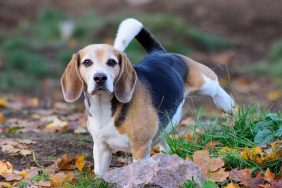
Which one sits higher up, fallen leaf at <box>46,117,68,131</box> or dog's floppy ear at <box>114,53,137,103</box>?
dog's floppy ear at <box>114,53,137,103</box>

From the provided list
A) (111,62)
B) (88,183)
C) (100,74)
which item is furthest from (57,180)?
(111,62)

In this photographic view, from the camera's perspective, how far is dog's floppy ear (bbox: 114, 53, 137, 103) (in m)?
5.32

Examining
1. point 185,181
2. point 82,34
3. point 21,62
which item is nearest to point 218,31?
point 82,34

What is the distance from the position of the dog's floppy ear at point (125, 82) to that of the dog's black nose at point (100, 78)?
22cm

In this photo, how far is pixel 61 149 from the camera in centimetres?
646

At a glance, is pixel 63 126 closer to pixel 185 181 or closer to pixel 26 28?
pixel 185 181

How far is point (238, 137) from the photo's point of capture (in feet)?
18.1

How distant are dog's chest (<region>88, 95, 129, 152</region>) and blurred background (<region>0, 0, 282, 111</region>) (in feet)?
12.4

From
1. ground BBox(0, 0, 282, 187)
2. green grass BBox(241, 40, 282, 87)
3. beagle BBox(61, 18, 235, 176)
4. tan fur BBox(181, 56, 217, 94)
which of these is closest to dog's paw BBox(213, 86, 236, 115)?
ground BBox(0, 0, 282, 187)

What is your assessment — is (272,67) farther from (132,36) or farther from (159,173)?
(159,173)

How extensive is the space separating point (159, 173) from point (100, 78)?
0.89m

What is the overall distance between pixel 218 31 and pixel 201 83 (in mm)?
11619

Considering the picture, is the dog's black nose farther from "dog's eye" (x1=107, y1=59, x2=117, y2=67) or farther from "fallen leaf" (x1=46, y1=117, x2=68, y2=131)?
"fallen leaf" (x1=46, y1=117, x2=68, y2=131)

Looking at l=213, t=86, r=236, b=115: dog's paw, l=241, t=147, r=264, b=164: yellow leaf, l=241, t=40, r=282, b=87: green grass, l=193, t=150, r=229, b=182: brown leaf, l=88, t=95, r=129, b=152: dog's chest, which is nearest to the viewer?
l=193, t=150, r=229, b=182: brown leaf
